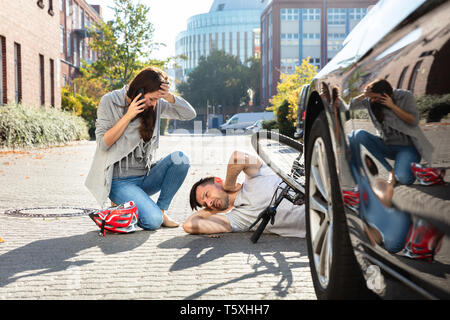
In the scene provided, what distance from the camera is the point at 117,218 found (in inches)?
205

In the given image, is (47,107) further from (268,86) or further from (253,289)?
(268,86)

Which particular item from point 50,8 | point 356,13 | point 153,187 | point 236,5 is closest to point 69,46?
point 50,8

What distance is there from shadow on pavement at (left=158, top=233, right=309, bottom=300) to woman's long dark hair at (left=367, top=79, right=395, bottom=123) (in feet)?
5.16

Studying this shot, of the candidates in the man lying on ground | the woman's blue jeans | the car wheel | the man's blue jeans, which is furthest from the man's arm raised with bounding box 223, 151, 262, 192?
the man's blue jeans

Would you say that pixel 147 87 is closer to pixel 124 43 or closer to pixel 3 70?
pixel 3 70

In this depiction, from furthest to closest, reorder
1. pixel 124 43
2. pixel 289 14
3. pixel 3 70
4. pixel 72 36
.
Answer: pixel 289 14 → pixel 72 36 → pixel 124 43 → pixel 3 70

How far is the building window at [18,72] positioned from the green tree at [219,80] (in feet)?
217

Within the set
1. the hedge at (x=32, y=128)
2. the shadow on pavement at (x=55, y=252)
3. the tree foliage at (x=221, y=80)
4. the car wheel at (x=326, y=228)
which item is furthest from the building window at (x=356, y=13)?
the car wheel at (x=326, y=228)

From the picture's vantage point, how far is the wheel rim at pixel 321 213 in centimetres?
267

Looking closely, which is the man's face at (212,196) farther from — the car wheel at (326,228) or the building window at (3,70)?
the building window at (3,70)

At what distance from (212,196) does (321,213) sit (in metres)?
2.34

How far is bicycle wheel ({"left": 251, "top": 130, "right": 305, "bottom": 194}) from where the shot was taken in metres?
4.43

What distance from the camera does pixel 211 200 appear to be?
5.16m

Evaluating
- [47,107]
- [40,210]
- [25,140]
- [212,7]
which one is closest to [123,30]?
[47,107]
